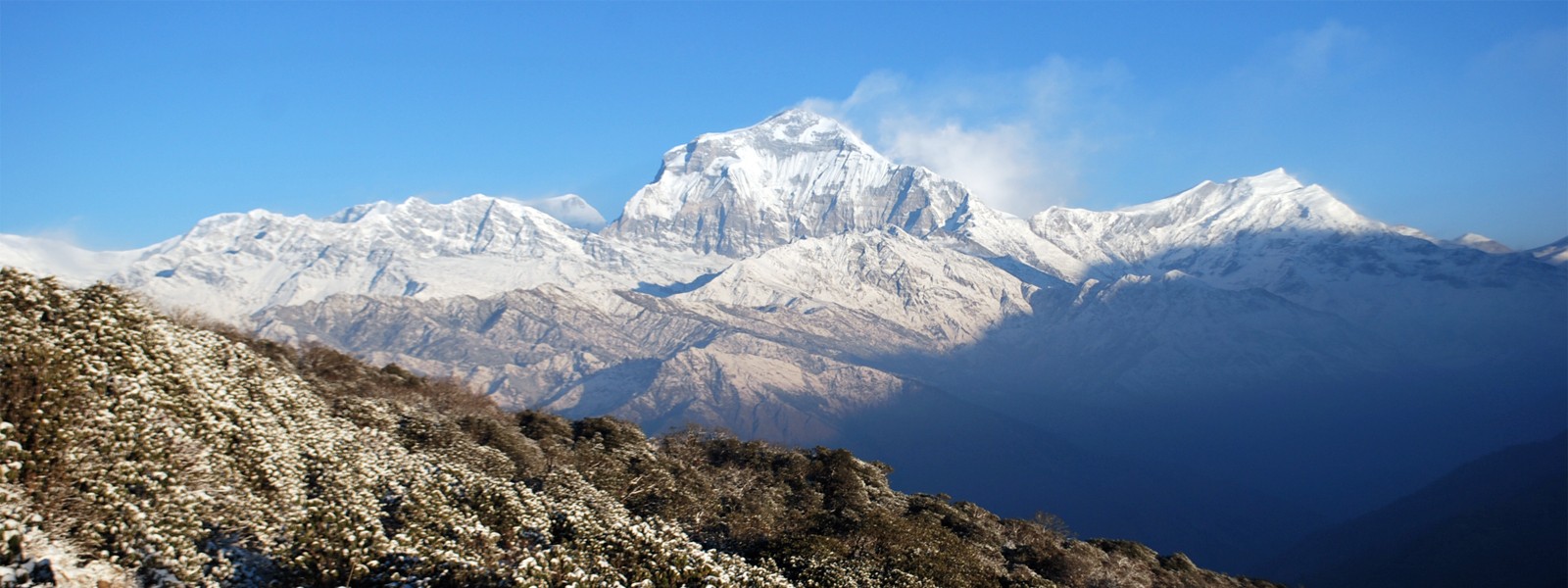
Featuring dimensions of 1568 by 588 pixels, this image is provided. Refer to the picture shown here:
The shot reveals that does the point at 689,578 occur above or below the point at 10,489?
below

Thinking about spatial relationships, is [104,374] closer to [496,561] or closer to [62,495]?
[62,495]

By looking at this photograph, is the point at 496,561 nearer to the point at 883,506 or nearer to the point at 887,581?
the point at 887,581

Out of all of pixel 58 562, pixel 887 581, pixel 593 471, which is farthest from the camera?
pixel 593 471

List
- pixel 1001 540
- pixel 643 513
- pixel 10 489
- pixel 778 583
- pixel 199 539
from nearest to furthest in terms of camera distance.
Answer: pixel 10 489
pixel 199 539
pixel 778 583
pixel 643 513
pixel 1001 540

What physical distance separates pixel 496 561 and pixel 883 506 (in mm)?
36800

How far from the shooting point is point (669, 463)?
61531 millimetres

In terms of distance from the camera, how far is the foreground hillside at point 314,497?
1019 inches

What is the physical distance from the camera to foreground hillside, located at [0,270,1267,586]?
25875 mm

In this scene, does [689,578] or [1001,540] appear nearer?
[689,578]

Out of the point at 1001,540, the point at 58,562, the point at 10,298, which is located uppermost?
the point at 10,298

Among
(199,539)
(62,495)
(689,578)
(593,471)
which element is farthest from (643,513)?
(62,495)

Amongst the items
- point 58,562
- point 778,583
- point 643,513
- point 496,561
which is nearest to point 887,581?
point 778,583

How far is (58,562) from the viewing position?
2253cm

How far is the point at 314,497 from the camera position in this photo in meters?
34.1
